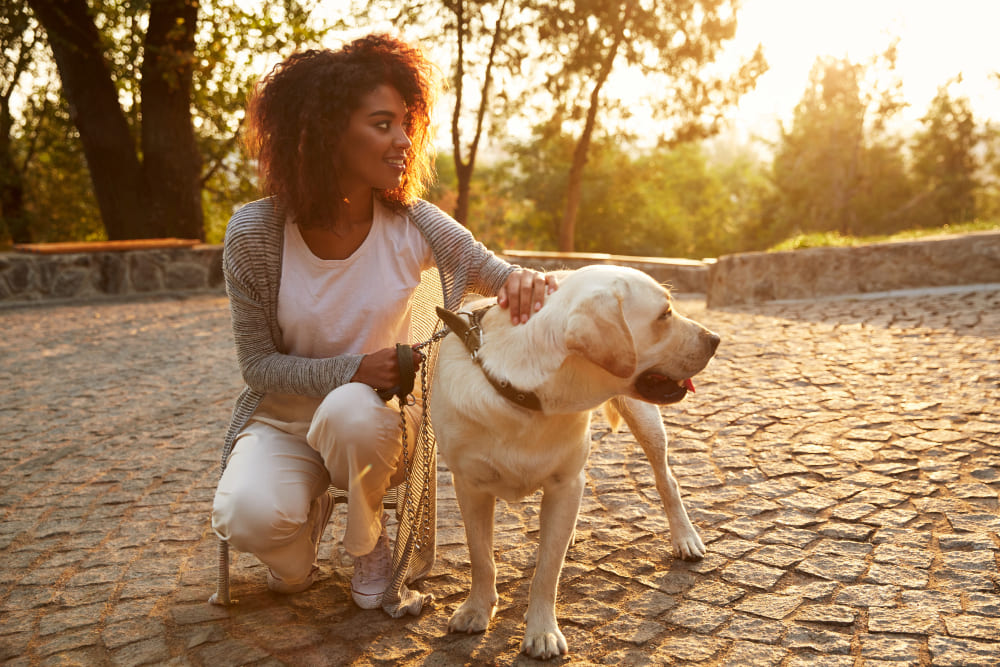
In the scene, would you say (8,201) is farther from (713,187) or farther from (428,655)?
(713,187)

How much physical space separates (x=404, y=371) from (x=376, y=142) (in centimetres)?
82

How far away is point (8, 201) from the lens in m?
18.4

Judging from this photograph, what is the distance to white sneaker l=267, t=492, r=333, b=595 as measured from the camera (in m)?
3.00

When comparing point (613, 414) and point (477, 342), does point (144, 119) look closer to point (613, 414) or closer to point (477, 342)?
point (613, 414)

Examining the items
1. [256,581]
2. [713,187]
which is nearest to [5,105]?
[256,581]

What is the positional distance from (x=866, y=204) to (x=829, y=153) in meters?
2.84

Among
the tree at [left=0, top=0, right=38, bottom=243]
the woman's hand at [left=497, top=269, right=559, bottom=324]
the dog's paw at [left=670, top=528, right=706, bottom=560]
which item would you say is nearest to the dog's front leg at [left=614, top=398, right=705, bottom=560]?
the dog's paw at [left=670, top=528, right=706, bottom=560]

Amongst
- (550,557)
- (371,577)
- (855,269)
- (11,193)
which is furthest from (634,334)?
(11,193)

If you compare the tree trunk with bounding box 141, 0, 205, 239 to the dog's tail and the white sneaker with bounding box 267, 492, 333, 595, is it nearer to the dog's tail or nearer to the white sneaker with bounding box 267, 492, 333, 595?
the white sneaker with bounding box 267, 492, 333, 595

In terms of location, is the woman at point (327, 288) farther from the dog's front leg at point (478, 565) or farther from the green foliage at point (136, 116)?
the green foliage at point (136, 116)

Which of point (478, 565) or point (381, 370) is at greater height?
point (381, 370)

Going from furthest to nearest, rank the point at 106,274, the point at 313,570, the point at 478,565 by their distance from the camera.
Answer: the point at 106,274
the point at 313,570
the point at 478,565

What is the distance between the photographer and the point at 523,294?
98.5 inches

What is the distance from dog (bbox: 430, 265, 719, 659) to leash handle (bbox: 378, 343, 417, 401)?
9 cm
